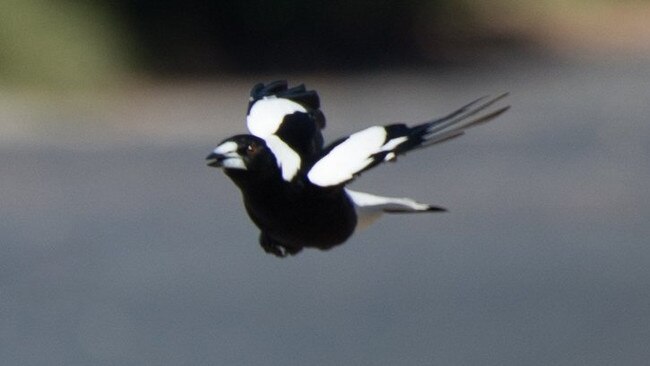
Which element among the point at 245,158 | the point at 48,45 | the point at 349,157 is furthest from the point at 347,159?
the point at 48,45

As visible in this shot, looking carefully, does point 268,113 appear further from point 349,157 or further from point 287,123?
point 349,157

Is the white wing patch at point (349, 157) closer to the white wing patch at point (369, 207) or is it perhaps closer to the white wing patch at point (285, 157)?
the white wing patch at point (285, 157)

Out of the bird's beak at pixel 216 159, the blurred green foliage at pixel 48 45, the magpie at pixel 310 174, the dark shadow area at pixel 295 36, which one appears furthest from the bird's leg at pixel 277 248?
the dark shadow area at pixel 295 36

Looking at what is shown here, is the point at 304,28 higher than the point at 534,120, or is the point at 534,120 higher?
the point at 304,28

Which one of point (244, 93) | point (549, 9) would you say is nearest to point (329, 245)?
point (244, 93)

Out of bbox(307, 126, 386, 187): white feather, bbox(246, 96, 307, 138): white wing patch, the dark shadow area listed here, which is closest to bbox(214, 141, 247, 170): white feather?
bbox(307, 126, 386, 187): white feather

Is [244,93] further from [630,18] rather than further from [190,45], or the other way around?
[630,18]

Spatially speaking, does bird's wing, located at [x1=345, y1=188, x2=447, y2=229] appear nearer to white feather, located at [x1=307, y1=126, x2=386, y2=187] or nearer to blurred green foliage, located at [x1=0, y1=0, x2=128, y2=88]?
white feather, located at [x1=307, y1=126, x2=386, y2=187]
